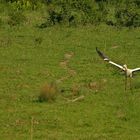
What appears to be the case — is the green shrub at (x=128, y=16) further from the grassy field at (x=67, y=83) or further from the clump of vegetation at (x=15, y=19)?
the clump of vegetation at (x=15, y=19)

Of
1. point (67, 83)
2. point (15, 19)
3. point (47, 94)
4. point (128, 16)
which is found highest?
point (47, 94)

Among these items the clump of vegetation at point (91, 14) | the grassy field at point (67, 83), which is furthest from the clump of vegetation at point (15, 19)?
the clump of vegetation at point (91, 14)

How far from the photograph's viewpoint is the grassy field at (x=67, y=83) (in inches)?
530

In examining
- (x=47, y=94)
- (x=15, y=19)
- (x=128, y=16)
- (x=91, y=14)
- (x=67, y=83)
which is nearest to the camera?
(x=47, y=94)

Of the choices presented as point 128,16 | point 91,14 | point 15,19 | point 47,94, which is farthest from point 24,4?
point 47,94

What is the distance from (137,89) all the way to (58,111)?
322 cm

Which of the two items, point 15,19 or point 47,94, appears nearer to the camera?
point 47,94

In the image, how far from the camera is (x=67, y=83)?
1800 cm

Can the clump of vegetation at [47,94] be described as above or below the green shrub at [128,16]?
above

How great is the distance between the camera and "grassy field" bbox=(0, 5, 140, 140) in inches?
530

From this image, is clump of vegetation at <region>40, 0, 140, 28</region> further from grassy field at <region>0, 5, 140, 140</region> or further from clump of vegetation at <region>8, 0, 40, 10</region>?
clump of vegetation at <region>8, 0, 40, 10</region>

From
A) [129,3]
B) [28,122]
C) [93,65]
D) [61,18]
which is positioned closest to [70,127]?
[28,122]

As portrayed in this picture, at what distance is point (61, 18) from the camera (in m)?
29.8

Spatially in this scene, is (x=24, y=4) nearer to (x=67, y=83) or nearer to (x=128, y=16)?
(x=128, y=16)
